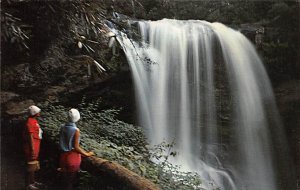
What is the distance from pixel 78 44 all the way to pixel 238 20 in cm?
249

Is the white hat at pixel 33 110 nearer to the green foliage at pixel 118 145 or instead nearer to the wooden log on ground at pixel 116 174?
the green foliage at pixel 118 145

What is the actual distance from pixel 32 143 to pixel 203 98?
215 centimetres

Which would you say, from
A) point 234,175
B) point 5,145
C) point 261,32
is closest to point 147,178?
point 5,145

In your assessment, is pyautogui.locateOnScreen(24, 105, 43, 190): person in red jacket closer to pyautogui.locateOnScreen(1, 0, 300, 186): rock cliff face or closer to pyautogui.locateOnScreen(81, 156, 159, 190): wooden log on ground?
pyautogui.locateOnScreen(1, 0, 300, 186): rock cliff face

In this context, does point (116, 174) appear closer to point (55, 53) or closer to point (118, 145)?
point (118, 145)

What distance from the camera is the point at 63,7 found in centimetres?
362

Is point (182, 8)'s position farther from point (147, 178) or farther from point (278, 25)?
point (147, 178)

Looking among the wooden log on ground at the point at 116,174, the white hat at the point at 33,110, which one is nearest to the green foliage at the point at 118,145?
the wooden log on ground at the point at 116,174

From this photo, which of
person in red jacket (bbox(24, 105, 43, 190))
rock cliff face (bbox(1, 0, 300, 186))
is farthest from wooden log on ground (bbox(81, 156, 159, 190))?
rock cliff face (bbox(1, 0, 300, 186))

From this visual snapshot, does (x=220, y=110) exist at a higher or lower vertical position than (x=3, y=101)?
lower

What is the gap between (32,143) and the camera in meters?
3.26

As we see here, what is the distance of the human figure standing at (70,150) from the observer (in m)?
3.30

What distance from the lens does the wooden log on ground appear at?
11.0 feet

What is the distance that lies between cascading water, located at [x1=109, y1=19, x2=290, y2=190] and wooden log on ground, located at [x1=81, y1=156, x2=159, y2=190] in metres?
0.69
